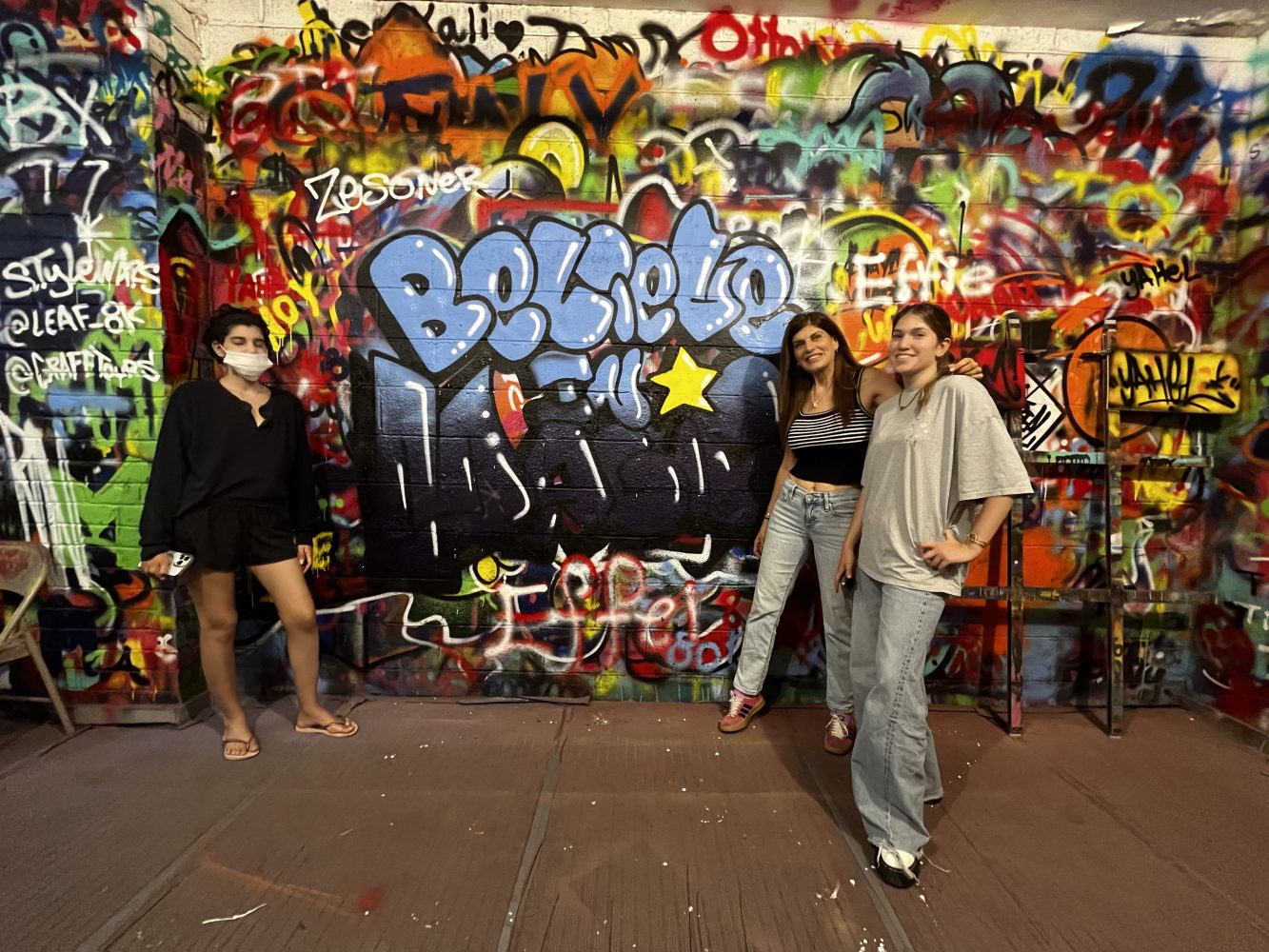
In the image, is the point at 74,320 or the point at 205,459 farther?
the point at 74,320

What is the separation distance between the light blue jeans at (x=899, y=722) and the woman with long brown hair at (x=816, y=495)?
77cm

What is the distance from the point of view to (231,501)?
290 centimetres

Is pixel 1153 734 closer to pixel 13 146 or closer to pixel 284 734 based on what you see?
pixel 284 734

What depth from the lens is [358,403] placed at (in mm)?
3475

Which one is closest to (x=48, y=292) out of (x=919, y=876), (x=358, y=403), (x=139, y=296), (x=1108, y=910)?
(x=139, y=296)

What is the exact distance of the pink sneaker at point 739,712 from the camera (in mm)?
3242

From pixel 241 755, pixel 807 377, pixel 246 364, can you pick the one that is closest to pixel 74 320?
pixel 246 364

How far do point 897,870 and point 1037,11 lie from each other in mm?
4093

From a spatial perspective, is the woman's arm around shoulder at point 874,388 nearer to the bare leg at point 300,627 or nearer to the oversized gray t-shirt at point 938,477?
the oversized gray t-shirt at point 938,477

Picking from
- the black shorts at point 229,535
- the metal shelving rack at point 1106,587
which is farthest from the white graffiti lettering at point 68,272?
the metal shelving rack at point 1106,587

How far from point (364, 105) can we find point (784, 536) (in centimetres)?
323

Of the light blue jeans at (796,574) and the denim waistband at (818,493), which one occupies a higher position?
the denim waistband at (818,493)

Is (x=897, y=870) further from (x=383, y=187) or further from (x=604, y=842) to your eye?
(x=383, y=187)

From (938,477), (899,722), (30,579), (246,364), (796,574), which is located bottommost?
(899,722)
